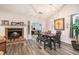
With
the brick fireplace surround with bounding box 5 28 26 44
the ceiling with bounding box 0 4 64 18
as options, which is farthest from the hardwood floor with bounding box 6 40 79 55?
the ceiling with bounding box 0 4 64 18

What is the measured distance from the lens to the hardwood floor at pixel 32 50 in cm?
275

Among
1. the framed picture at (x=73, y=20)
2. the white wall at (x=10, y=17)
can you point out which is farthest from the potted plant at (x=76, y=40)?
the white wall at (x=10, y=17)

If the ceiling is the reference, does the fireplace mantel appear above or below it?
below

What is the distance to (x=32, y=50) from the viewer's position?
2.80 meters

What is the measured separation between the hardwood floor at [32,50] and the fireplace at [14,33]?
0.52ft

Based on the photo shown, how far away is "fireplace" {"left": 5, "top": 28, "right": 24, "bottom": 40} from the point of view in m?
2.77

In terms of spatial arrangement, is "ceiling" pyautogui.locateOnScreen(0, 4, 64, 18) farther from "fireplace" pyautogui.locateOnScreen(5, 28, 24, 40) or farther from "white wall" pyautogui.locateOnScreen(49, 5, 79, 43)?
"fireplace" pyautogui.locateOnScreen(5, 28, 24, 40)

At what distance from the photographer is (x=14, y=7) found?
2.74 m

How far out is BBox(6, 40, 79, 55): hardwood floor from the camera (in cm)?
275

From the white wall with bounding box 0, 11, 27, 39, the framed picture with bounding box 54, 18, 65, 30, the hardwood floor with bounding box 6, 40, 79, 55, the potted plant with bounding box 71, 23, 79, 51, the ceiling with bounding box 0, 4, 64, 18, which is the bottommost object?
the hardwood floor with bounding box 6, 40, 79, 55

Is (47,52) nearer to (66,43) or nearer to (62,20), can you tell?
(66,43)

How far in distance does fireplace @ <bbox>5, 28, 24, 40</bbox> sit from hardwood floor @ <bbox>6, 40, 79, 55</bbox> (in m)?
0.16

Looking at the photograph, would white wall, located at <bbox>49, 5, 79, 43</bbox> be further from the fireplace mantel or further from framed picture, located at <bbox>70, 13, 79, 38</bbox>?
the fireplace mantel
